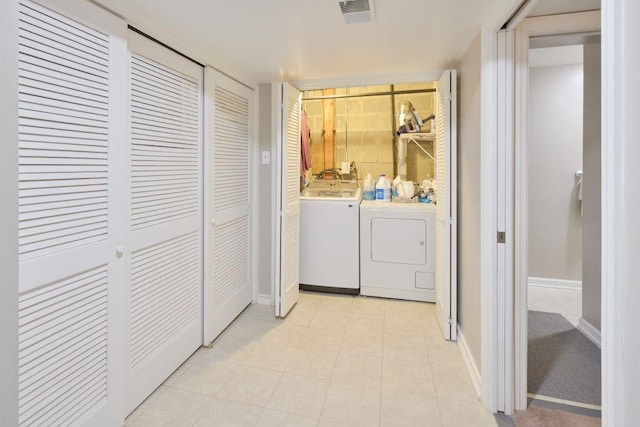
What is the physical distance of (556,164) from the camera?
11.3ft

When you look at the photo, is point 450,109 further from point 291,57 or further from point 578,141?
point 578,141

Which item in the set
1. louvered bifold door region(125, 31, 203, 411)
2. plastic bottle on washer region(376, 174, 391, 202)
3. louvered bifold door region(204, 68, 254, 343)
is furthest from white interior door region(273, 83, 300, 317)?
plastic bottle on washer region(376, 174, 391, 202)

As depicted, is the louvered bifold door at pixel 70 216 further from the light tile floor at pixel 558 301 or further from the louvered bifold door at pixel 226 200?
the light tile floor at pixel 558 301

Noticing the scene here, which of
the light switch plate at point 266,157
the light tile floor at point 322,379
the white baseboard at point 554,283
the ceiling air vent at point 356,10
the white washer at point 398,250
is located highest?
the ceiling air vent at point 356,10

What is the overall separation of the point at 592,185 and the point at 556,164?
39.4 inches

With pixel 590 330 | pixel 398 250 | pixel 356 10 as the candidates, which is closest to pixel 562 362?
pixel 590 330

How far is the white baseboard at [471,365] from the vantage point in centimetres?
188

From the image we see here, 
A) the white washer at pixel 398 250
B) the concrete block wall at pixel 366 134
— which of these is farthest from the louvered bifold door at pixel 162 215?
the concrete block wall at pixel 366 134

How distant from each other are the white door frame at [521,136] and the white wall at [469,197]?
239mm

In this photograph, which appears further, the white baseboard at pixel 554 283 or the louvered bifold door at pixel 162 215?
the white baseboard at pixel 554 283

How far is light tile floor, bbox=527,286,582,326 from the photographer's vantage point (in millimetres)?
2954

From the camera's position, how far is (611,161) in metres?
0.72

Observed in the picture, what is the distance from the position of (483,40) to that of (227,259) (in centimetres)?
220

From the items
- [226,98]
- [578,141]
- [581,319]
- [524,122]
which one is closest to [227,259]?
[226,98]
